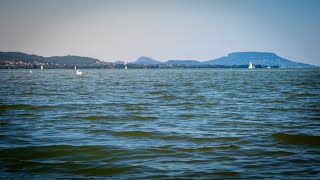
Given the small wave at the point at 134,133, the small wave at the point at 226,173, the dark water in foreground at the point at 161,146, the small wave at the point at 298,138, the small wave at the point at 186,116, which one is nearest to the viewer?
the small wave at the point at 226,173

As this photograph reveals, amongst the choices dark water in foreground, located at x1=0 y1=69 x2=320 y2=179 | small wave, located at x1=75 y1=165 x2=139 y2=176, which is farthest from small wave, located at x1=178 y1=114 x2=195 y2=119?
small wave, located at x1=75 y1=165 x2=139 y2=176

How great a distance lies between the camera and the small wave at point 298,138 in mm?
12069

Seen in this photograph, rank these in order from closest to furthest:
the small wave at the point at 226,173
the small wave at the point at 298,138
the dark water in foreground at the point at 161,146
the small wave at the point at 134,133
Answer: the small wave at the point at 226,173
the dark water in foreground at the point at 161,146
the small wave at the point at 298,138
the small wave at the point at 134,133

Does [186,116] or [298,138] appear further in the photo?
[186,116]

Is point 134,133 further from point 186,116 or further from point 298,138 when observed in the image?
point 298,138

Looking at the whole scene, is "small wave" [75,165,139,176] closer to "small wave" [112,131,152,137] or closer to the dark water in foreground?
the dark water in foreground

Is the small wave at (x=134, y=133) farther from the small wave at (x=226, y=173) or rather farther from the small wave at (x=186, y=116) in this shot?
the small wave at (x=226, y=173)

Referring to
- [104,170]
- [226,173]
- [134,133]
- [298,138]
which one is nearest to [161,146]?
[134,133]

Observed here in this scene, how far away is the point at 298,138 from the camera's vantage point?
12.7 m

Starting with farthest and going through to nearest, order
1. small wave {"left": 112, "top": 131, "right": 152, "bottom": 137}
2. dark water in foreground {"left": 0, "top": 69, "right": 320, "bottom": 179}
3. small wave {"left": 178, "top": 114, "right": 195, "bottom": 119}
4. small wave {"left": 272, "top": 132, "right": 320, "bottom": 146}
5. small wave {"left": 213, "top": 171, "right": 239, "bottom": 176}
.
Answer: small wave {"left": 178, "top": 114, "right": 195, "bottom": 119}
small wave {"left": 112, "top": 131, "right": 152, "bottom": 137}
small wave {"left": 272, "top": 132, "right": 320, "bottom": 146}
dark water in foreground {"left": 0, "top": 69, "right": 320, "bottom": 179}
small wave {"left": 213, "top": 171, "right": 239, "bottom": 176}

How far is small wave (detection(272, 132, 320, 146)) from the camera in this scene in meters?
12.1

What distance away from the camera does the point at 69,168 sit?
8922mm

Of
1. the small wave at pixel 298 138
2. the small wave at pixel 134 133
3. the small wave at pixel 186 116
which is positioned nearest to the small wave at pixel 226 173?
→ the small wave at pixel 298 138

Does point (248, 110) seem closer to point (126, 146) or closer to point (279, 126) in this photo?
point (279, 126)
